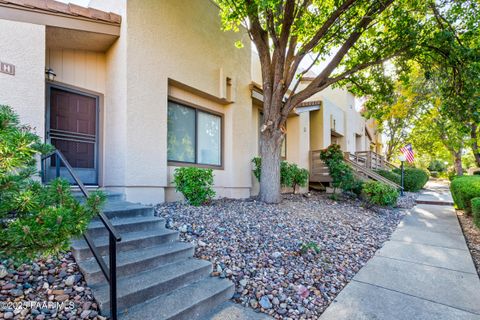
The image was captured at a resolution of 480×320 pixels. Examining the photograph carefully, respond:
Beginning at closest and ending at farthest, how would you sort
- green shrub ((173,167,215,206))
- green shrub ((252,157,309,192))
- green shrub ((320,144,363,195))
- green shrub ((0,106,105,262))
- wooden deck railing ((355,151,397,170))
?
1. green shrub ((0,106,105,262))
2. green shrub ((173,167,215,206))
3. green shrub ((252,157,309,192))
4. green shrub ((320,144,363,195))
5. wooden deck railing ((355,151,397,170))

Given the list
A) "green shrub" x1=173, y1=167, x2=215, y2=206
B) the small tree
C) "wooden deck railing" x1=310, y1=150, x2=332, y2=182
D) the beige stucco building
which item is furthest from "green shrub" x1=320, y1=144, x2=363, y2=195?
"green shrub" x1=173, y1=167, x2=215, y2=206

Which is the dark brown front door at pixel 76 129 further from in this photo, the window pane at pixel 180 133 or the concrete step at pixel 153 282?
the concrete step at pixel 153 282

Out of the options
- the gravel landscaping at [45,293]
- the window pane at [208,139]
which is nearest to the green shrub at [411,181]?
the window pane at [208,139]

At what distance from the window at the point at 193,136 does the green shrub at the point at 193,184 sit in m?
0.92

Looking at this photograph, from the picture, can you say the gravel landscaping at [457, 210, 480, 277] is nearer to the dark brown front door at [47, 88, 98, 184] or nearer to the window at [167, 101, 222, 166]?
the window at [167, 101, 222, 166]

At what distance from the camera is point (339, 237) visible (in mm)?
5176

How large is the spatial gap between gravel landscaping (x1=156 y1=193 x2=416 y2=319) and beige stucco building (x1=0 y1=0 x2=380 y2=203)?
136 cm

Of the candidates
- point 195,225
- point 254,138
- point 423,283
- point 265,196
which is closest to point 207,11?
point 254,138

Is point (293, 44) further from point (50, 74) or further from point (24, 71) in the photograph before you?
point (24, 71)

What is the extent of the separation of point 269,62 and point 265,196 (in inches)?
144

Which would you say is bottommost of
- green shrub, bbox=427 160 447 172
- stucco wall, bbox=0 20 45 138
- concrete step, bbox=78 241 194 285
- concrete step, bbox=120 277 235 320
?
concrete step, bbox=120 277 235 320

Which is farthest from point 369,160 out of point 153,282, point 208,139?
point 153,282

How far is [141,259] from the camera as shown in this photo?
3074 mm

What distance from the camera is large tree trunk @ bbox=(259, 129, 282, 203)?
6.99 metres
